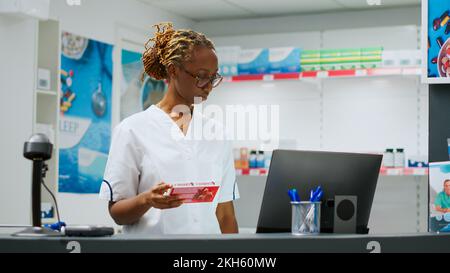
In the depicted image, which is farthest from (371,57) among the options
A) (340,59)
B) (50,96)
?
(50,96)

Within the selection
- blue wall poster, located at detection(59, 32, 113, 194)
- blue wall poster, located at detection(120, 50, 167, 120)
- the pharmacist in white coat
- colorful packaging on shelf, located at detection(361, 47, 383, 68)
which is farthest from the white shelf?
colorful packaging on shelf, located at detection(361, 47, 383, 68)

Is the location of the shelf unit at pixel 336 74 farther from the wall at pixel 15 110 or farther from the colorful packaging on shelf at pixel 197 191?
the colorful packaging on shelf at pixel 197 191

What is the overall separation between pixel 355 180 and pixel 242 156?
4.34m

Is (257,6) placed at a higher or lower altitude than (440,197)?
higher

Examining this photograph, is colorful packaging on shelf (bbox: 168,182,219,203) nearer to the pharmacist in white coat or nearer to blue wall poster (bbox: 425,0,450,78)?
the pharmacist in white coat

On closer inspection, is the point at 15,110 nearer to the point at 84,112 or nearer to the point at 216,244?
the point at 84,112

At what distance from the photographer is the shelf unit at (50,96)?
15.9 feet

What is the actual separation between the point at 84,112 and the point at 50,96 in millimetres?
808

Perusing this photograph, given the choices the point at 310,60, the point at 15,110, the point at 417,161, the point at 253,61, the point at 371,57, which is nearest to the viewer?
the point at 15,110

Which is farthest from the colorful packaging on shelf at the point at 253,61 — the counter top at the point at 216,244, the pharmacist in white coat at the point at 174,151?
the counter top at the point at 216,244

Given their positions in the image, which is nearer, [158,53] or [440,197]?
[440,197]

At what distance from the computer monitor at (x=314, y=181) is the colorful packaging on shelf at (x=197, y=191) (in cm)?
20

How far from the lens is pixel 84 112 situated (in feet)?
18.7

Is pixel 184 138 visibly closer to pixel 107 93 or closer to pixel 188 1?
pixel 107 93
